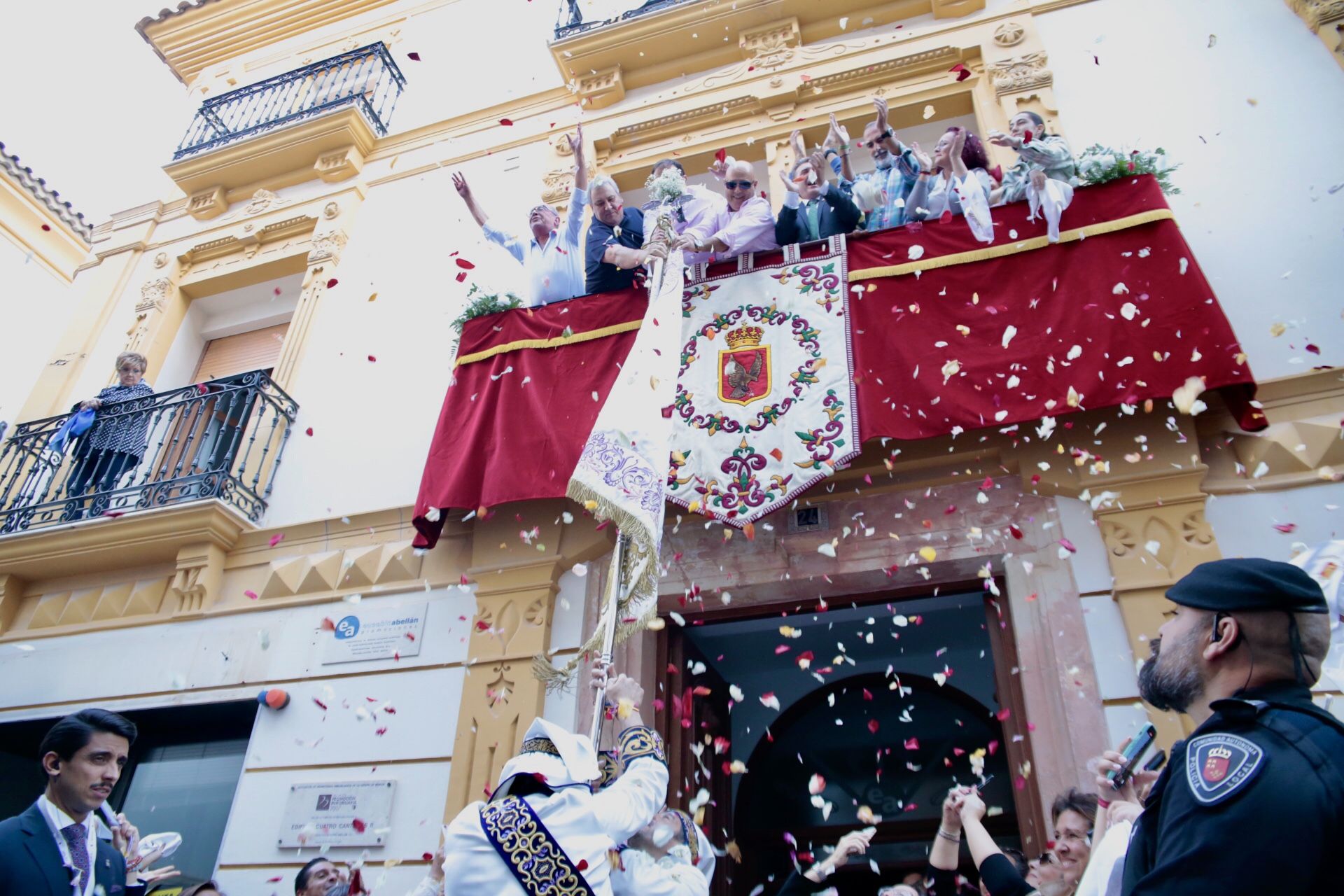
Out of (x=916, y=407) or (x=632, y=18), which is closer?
(x=916, y=407)

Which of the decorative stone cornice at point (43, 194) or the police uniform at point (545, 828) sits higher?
the decorative stone cornice at point (43, 194)

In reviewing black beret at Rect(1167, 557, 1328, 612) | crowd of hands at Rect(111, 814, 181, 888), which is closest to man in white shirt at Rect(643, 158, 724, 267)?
crowd of hands at Rect(111, 814, 181, 888)

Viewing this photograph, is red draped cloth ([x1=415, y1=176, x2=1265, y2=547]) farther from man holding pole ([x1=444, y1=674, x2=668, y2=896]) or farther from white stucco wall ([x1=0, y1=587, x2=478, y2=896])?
man holding pole ([x1=444, y1=674, x2=668, y2=896])

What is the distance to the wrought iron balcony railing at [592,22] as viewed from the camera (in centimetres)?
762

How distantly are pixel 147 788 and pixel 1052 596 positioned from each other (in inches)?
212

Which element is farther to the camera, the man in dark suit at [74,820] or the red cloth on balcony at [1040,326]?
the red cloth on balcony at [1040,326]

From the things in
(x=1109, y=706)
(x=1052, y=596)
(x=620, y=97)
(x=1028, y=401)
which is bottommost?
(x=1109, y=706)

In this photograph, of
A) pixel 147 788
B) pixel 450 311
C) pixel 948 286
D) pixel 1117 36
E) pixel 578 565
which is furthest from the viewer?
pixel 450 311

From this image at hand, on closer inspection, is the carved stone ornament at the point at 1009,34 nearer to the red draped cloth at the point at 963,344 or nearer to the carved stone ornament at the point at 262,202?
the red draped cloth at the point at 963,344

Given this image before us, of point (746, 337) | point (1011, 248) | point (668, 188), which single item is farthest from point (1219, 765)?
point (668, 188)

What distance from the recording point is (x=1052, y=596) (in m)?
4.19

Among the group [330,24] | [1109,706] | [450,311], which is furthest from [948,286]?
[330,24]

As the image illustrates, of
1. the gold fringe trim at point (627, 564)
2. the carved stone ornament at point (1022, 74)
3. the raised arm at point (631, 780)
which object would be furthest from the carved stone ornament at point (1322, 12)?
the raised arm at point (631, 780)

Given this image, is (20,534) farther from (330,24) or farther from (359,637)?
(330,24)
